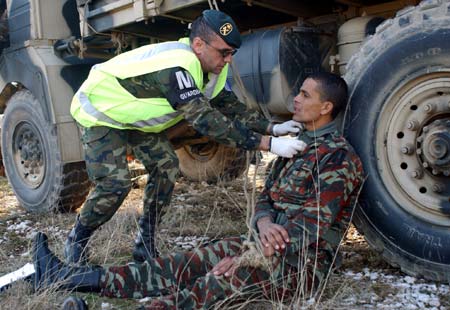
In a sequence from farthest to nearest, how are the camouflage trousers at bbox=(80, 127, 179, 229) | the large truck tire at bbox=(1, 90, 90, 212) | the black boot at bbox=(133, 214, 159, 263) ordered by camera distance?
the large truck tire at bbox=(1, 90, 90, 212) → the black boot at bbox=(133, 214, 159, 263) → the camouflage trousers at bbox=(80, 127, 179, 229)

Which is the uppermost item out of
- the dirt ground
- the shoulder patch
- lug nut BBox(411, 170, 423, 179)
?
the shoulder patch

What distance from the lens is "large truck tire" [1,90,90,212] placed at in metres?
4.66

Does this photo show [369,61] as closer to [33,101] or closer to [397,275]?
[397,275]

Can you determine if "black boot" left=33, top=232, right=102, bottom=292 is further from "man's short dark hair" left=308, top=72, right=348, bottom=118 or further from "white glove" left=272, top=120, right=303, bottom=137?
"man's short dark hair" left=308, top=72, right=348, bottom=118

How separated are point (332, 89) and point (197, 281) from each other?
1.09 meters

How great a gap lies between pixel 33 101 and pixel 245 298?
328cm

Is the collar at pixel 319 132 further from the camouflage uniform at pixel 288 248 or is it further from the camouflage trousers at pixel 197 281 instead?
the camouflage trousers at pixel 197 281

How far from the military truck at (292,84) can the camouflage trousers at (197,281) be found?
59cm

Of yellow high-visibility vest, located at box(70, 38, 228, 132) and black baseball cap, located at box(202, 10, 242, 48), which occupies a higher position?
black baseball cap, located at box(202, 10, 242, 48)

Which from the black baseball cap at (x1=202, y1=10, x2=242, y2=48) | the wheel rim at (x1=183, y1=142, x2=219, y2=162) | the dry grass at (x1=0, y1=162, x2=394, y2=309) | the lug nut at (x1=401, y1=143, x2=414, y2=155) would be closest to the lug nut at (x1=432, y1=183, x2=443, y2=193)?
the lug nut at (x1=401, y1=143, x2=414, y2=155)

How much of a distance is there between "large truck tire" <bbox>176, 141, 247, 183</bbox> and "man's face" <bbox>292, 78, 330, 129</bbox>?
10.6 ft

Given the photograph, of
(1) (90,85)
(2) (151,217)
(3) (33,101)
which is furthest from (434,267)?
(3) (33,101)

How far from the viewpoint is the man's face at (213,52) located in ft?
8.92

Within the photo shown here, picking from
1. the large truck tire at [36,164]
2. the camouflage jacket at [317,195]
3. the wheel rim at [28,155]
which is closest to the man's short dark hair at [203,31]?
the camouflage jacket at [317,195]
